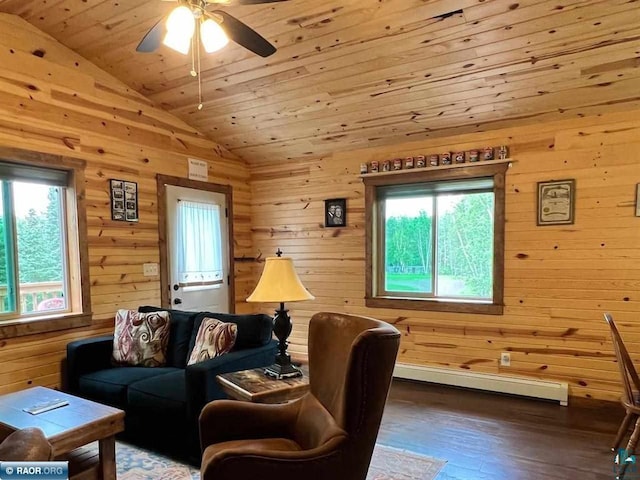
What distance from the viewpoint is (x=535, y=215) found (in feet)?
11.9

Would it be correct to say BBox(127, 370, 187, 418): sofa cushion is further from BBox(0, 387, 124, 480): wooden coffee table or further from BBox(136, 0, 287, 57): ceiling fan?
BBox(136, 0, 287, 57): ceiling fan

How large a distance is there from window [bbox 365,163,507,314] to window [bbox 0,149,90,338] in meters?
2.71

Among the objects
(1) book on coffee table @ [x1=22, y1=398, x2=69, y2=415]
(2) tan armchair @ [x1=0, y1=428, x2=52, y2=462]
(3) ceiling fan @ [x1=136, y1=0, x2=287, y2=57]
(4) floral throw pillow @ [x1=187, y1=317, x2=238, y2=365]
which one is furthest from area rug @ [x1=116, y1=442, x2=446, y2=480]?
(3) ceiling fan @ [x1=136, y1=0, x2=287, y2=57]

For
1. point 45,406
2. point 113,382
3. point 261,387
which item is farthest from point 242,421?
point 113,382

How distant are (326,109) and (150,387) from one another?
2.70 m

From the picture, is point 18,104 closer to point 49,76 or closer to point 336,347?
point 49,76

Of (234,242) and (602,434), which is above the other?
(234,242)

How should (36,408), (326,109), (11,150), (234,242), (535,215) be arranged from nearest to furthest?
(36,408) → (11,150) → (535,215) → (326,109) → (234,242)

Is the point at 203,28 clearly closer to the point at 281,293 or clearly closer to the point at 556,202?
the point at 281,293

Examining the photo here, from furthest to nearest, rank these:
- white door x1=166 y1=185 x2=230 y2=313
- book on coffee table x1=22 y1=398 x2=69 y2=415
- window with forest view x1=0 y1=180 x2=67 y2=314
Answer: white door x1=166 y1=185 x2=230 y2=313
window with forest view x1=0 y1=180 x2=67 y2=314
book on coffee table x1=22 y1=398 x2=69 y2=415

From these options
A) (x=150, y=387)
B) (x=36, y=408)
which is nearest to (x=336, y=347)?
(x=150, y=387)

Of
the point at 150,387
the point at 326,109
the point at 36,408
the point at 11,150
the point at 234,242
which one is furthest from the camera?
the point at 234,242

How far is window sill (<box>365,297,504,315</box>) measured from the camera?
383 cm

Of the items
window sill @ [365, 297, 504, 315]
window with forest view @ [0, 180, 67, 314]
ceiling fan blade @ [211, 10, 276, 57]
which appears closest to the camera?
ceiling fan blade @ [211, 10, 276, 57]
